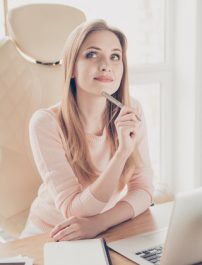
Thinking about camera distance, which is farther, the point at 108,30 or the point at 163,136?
the point at 163,136

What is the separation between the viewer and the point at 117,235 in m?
1.22

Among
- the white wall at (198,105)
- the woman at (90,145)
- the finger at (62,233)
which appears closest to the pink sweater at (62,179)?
the woman at (90,145)

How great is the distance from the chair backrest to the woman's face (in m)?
0.25

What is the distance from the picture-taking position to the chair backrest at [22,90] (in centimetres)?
158

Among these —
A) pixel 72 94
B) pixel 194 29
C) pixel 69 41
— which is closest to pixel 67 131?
pixel 72 94

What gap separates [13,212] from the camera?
1609 millimetres

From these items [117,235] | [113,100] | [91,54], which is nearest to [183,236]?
[117,235]

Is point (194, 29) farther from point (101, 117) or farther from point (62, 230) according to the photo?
point (62, 230)

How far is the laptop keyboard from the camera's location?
1053 millimetres

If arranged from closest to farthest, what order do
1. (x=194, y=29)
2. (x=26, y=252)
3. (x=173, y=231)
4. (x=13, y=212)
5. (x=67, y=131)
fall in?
(x=173, y=231) < (x=26, y=252) < (x=67, y=131) < (x=13, y=212) < (x=194, y=29)

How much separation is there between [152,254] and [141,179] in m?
0.44

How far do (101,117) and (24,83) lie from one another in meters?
0.30

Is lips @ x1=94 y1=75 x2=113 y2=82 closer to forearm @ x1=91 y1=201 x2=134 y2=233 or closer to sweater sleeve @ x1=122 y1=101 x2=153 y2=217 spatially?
sweater sleeve @ x1=122 y1=101 x2=153 y2=217

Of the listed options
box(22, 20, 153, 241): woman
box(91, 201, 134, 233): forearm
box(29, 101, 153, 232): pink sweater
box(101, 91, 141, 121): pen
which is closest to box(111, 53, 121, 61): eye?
box(22, 20, 153, 241): woman
